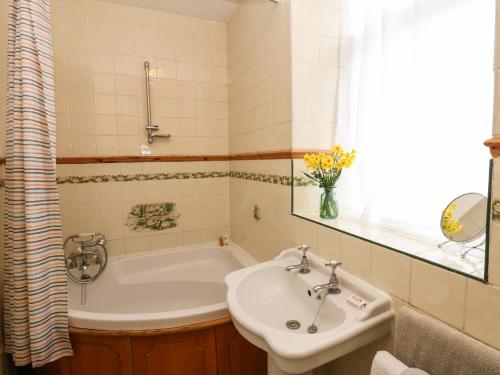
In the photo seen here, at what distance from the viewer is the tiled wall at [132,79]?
1886 mm

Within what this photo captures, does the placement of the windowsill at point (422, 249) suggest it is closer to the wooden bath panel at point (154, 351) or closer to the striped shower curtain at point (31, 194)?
the wooden bath panel at point (154, 351)

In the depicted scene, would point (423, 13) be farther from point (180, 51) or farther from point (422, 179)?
point (180, 51)

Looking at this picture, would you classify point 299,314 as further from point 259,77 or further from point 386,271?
point 259,77

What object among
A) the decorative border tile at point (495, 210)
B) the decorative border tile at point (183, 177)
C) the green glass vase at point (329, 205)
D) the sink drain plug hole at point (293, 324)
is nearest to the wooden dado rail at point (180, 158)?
the decorative border tile at point (183, 177)

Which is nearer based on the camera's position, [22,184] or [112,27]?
[22,184]

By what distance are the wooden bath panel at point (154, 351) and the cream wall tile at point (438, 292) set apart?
0.92 m

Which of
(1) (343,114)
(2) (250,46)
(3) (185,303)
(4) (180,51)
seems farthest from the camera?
(4) (180,51)

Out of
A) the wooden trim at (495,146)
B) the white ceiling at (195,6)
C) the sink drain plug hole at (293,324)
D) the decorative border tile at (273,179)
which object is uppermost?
the white ceiling at (195,6)

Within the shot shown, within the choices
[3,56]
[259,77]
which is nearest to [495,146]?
[259,77]

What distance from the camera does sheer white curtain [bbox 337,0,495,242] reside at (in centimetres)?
88

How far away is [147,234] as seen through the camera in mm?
2178

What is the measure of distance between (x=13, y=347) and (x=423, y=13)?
227 cm

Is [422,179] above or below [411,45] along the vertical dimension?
below

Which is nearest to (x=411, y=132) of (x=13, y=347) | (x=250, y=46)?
(x=250, y=46)
